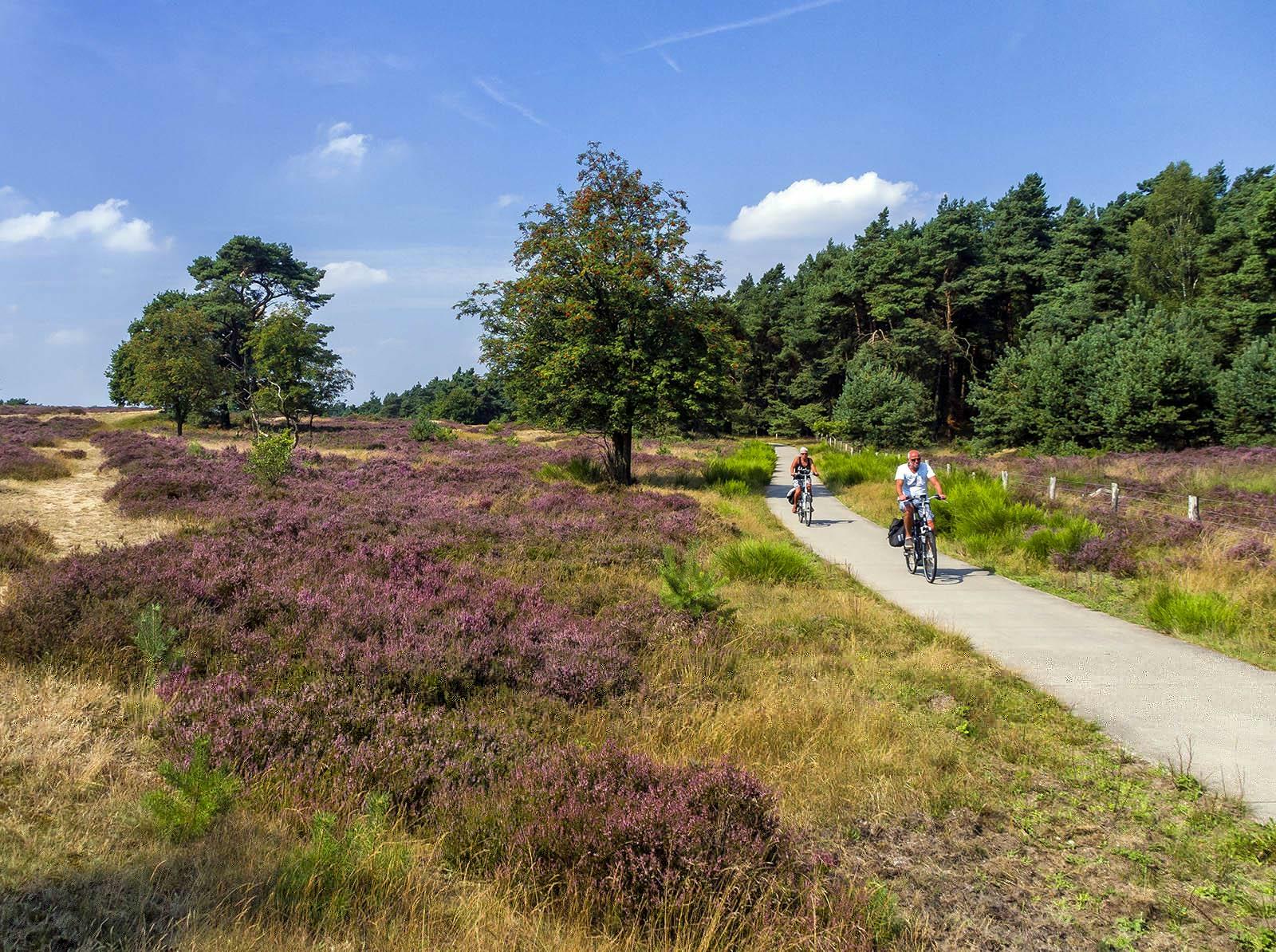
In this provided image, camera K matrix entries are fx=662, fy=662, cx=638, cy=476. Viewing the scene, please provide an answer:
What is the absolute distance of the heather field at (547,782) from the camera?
9.09ft

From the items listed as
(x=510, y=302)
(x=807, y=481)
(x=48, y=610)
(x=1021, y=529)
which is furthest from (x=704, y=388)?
(x=48, y=610)

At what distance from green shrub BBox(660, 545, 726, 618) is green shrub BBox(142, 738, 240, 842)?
483 cm

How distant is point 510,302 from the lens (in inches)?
858

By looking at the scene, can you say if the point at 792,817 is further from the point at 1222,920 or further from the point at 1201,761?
the point at 1201,761

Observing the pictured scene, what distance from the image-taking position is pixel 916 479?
11094 millimetres

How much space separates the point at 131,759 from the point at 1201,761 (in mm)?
6796

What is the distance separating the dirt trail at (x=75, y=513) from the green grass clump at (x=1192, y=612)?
1309 cm

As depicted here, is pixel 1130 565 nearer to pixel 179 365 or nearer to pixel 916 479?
pixel 916 479

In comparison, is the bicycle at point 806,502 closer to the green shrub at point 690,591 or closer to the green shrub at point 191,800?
the green shrub at point 690,591

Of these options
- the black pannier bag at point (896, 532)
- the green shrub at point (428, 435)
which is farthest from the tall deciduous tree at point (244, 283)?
the black pannier bag at point (896, 532)

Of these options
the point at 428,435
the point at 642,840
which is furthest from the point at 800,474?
the point at 428,435

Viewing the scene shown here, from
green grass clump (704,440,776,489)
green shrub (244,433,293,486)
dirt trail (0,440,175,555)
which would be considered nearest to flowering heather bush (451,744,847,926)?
dirt trail (0,440,175,555)

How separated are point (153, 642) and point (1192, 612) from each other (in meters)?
10.2

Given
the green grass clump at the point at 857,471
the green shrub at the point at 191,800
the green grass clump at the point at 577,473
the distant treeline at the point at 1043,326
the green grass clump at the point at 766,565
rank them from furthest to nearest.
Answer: the distant treeline at the point at 1043,326 → the green grass clump at the point at 857,471 → the green grass clump at the point at 577,473 → the green grass clump at the point at 766,565 → the green shrub at the point at 191,800
